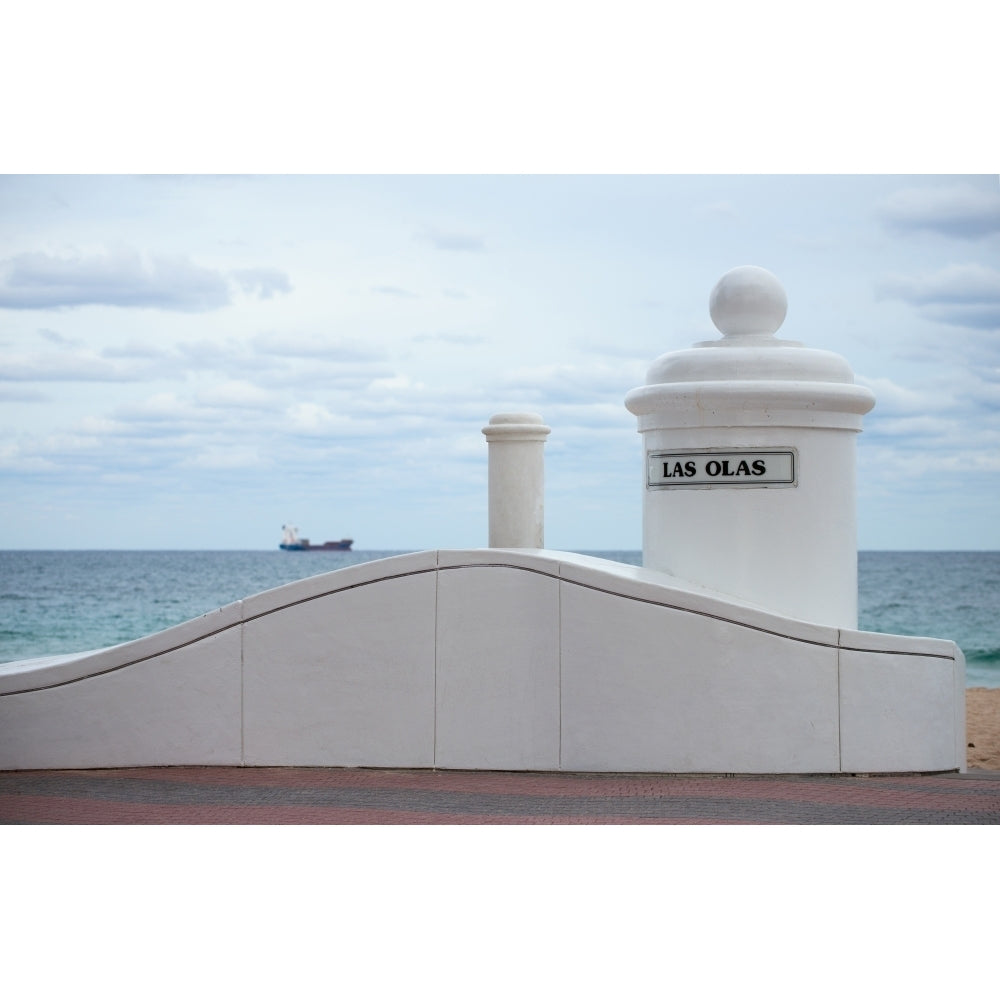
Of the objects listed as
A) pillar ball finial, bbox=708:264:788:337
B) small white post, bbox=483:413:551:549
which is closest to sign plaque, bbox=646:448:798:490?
pillar ball finial, bbox=708:264:788:337

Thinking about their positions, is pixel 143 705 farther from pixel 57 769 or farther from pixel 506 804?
pixel 506 804

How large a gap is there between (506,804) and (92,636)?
129ft

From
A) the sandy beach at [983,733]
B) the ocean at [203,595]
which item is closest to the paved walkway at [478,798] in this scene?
the sandy beach at [983,733]

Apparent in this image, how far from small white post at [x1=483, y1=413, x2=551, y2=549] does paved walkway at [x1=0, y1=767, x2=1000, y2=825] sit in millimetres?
2145

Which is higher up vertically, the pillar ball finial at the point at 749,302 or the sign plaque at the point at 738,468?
the pillar ball finial at the point at 749,302

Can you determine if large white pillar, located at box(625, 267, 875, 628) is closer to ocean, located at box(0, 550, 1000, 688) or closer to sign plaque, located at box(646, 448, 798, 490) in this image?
sign plaque, located at box(646, 448, 798, 490)

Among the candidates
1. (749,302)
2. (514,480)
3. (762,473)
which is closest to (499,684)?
(514,480)

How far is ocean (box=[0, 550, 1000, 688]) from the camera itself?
1721 inches

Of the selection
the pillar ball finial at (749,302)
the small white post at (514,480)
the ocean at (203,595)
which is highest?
the pillar ball finial at (749,302)

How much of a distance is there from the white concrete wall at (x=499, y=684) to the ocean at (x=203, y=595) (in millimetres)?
24257

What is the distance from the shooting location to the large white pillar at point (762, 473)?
945 centimetres

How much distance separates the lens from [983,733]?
46.8 ft

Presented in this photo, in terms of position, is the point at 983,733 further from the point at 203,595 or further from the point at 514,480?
the point at 203,595

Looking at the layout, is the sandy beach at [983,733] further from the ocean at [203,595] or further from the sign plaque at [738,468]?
the ocean at [203,595]
